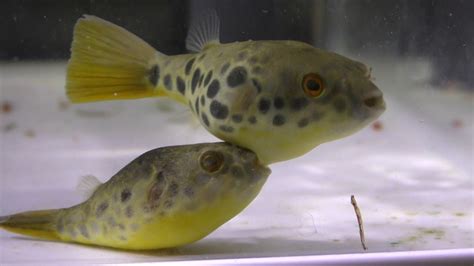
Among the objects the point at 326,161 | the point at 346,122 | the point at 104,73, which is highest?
the point at 104,73

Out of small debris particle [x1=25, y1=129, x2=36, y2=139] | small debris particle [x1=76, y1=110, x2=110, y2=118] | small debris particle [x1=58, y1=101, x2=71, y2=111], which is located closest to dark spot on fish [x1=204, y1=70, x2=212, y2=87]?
small debris particle [x1=25, y1=129, x2=36, y2=139]

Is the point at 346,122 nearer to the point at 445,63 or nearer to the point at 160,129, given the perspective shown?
the point at 445,63

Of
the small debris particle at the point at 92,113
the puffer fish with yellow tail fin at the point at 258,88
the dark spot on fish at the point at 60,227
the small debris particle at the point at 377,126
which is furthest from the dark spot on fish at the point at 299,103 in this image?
the small debris particle at the point at 92,113

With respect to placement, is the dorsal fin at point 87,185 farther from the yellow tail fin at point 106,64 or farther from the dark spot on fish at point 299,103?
the dark spot on fish at point 299,103

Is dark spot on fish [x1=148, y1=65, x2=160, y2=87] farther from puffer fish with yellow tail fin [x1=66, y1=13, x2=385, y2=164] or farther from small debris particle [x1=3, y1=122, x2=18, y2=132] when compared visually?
small debris particle [x1=3, y1=122, x2=18, y2=132]

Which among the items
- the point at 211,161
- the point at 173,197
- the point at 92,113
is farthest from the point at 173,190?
the point at 92,113

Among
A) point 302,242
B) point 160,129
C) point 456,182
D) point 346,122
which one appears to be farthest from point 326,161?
point 346,122
